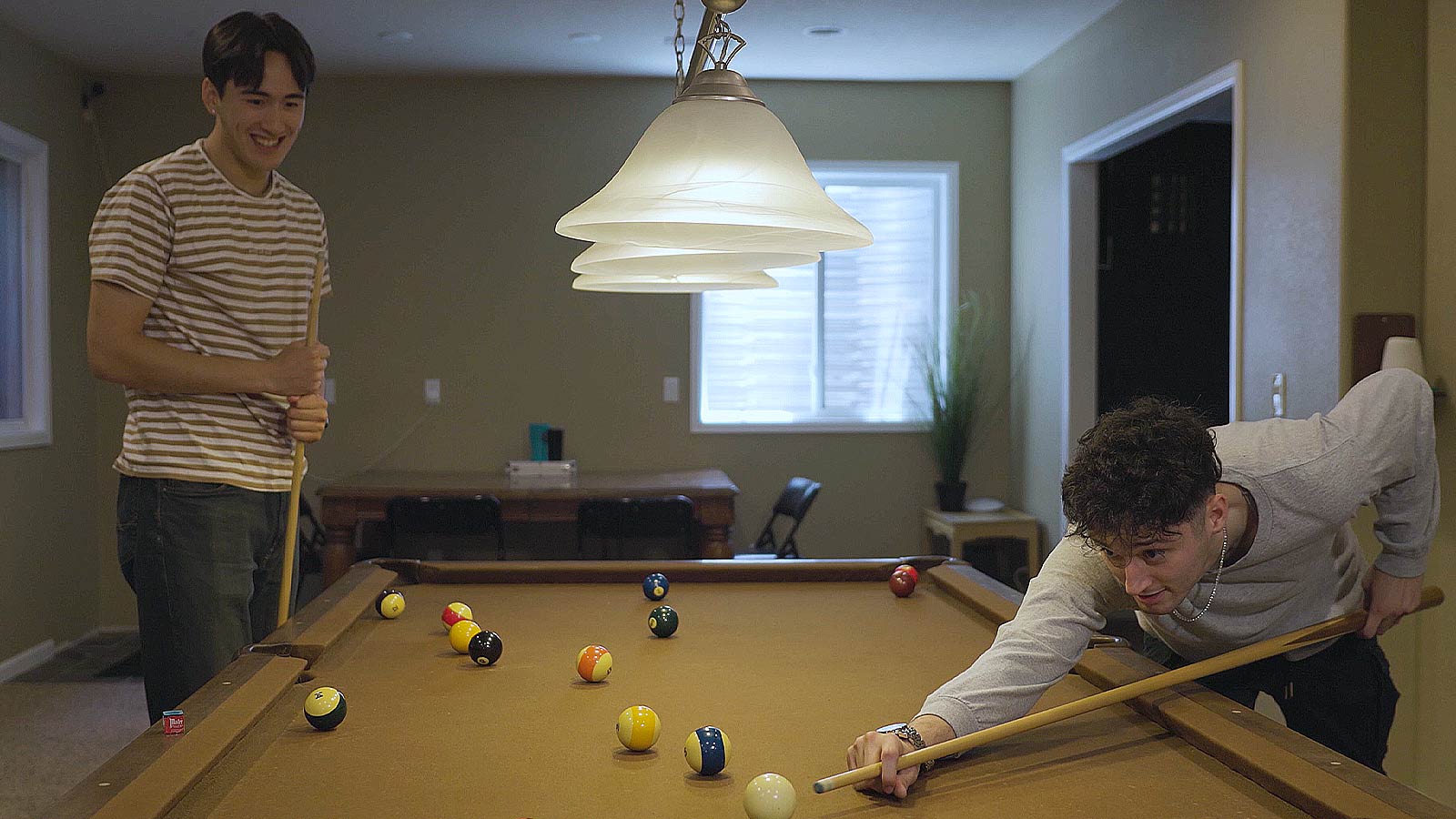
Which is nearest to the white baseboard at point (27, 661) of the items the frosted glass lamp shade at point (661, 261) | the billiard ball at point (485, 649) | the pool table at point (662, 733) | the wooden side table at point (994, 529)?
the pool table at point (662, 733)

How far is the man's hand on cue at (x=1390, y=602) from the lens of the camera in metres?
2.03

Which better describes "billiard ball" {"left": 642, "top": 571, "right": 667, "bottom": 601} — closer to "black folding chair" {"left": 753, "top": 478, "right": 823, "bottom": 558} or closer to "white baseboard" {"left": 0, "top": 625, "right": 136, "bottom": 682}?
"black folding chair" {"left": 753, "top": 478, "right": 823, "bottom": 558}

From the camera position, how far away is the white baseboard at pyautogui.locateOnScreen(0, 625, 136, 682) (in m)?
4.52

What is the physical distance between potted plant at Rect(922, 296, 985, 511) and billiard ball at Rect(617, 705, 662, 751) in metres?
4.13

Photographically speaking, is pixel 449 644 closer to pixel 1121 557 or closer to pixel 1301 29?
pixel 1121 557

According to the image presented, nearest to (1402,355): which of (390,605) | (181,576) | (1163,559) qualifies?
(1163,559)

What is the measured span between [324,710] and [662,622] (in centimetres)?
73

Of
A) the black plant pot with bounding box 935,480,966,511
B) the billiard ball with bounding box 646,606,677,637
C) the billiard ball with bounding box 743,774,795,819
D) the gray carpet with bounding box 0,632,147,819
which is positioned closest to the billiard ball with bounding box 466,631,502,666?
the billiard ball with bounding box 646,606,677,637

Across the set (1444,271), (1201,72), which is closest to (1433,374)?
(1444,271)

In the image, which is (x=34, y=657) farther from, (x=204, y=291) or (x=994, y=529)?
(x=994, y=529)

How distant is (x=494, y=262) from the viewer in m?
5.49

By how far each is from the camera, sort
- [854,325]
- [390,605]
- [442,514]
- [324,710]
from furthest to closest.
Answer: [854,325], [442,514], [390,605], [324,710]

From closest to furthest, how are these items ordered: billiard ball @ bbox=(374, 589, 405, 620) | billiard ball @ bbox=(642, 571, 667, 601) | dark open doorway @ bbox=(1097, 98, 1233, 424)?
billiard ball @ bbox=(374, 589, 405, 620) < billiard ball @ bbox=(642, 571, 667, 601) < dark open doorway @ bbox=(1097, 98, 1233, 424)

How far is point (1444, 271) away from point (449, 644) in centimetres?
262
